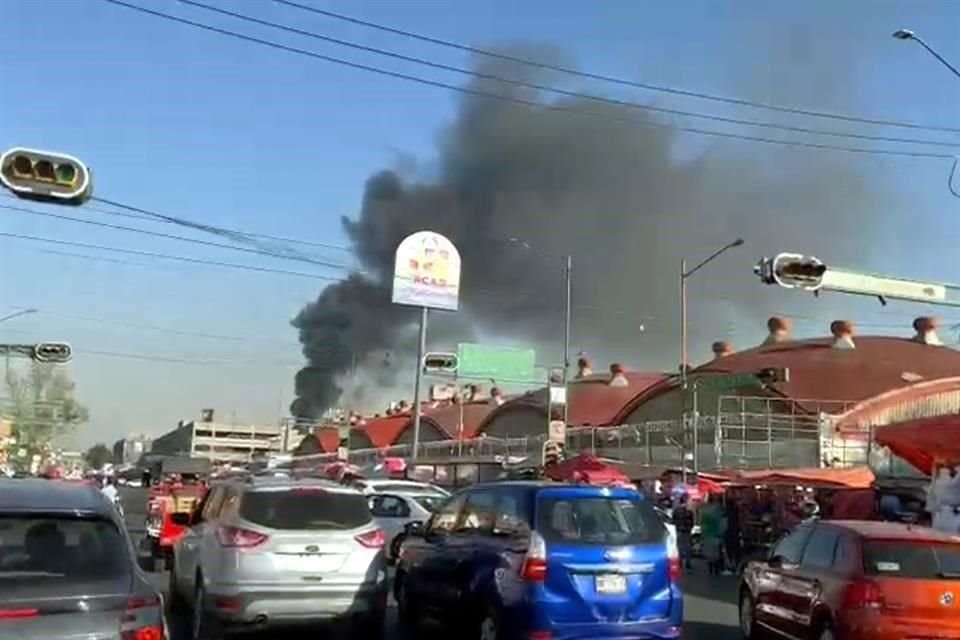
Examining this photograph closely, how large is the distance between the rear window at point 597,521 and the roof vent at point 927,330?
6192 cm

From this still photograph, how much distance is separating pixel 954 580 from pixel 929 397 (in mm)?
46881

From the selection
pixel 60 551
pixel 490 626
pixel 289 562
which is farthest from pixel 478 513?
pixel 60 551

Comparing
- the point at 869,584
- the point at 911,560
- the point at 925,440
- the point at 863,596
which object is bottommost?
the point at 863,596

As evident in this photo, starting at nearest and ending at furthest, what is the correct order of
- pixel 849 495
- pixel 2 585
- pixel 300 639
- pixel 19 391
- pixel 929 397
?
pixel 2 585
pixel 300 639
pixel 849 495
pixel 929 397
pixel 19 391

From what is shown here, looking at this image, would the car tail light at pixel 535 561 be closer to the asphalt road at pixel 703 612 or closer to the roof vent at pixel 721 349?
the asphalt road at pixel 703 612

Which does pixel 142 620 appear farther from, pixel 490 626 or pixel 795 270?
pixel 795 270

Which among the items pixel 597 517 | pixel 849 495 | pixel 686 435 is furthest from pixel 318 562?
pixel 686 435

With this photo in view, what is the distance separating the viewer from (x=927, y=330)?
69.1m

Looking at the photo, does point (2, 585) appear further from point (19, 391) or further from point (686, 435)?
point (19, 391)

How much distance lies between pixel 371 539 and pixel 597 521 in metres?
2.57

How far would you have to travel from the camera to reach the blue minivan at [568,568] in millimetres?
10164

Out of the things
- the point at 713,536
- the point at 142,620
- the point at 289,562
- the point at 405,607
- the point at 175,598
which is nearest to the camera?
the point at 142,620

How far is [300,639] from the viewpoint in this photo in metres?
12.4

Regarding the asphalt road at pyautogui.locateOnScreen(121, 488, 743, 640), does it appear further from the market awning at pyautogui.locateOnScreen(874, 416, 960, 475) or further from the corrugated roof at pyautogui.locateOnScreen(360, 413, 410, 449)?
the corrugated roof at pyautogui.locateOnScreen(360, 413, 410, 449)
